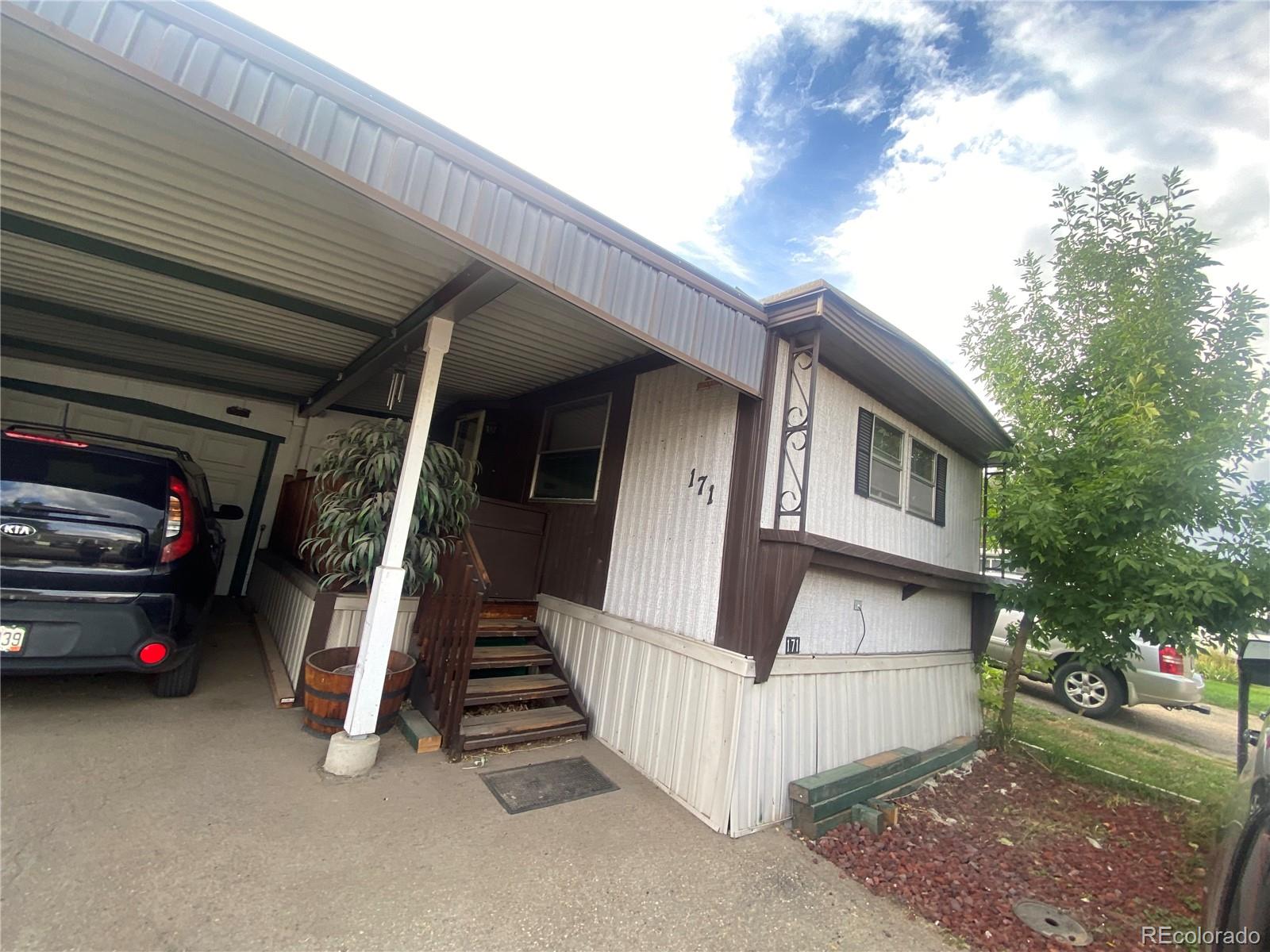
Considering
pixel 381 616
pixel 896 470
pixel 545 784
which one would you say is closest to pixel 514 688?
pixel 545 784

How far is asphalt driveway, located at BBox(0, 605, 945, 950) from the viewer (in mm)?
1879

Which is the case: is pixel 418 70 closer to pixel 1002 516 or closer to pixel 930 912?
pixel 930 912

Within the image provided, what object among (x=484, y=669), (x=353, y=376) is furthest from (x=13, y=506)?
(x=484, y=669)

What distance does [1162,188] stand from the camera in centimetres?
464

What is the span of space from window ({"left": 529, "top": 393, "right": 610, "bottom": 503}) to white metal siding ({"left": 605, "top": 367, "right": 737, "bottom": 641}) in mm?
575

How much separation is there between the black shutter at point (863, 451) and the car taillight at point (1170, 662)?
18.0 ft

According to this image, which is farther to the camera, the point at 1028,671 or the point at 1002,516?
the point at 1028,671

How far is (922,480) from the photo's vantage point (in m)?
5.60

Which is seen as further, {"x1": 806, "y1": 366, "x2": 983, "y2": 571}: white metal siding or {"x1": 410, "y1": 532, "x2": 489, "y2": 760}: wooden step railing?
{"x1": 806, "y1": 366, "x2": 983, "y2": 571}: white metal siding

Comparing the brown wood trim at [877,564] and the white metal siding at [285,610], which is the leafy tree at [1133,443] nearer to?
the brown wood trim at [877,564]

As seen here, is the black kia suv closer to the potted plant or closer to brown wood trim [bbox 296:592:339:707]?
brown wood trim [bbox 296:592:339:707]

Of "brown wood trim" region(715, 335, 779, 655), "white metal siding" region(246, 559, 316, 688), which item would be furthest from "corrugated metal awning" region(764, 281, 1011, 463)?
"white metal siding" region(246, 559, 316, 688)

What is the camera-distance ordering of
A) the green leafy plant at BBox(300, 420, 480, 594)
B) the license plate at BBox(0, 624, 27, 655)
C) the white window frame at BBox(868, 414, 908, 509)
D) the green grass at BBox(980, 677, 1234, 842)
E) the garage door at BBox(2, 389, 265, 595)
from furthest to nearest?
the garage door at BBox(2, 389, 265, 595) < the white window frame at BBox(868, 414, 908, 509) < the green grass at BBox(980, 677, 1234, 842) < the green leafy plant at BBox(300, 420, 480, 594) < the license plate at BBox(0, 624, 27, 655)

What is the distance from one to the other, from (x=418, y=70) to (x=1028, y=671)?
9.44 metres
